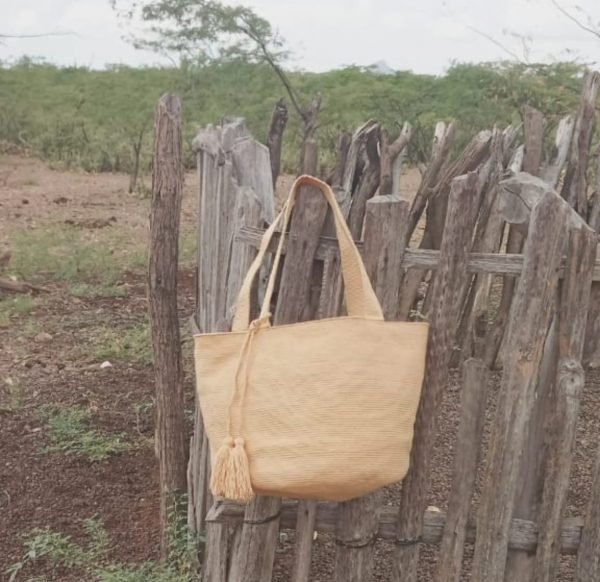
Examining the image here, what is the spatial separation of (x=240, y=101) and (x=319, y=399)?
42.4 ft

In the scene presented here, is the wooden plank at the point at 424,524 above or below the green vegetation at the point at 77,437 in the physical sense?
above

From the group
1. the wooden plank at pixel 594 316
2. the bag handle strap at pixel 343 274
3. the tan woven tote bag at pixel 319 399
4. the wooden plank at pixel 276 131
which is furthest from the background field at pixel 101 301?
the wooden plank at pixel 276 131

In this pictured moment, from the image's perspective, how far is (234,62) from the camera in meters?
14.4

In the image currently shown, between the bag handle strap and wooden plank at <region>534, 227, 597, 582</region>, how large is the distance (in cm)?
47

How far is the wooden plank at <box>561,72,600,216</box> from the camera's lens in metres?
4.30

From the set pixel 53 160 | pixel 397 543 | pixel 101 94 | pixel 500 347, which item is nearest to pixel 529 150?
pixel 500 347

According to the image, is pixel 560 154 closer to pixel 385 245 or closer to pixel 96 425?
pixel 96 425

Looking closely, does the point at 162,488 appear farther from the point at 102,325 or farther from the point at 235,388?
the point at 102,325

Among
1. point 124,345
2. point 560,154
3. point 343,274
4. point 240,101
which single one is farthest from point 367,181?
point 240,101

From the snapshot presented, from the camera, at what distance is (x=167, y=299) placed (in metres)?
2.75

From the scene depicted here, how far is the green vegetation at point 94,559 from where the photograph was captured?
270 centimetres

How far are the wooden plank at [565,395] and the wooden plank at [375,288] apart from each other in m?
0.39

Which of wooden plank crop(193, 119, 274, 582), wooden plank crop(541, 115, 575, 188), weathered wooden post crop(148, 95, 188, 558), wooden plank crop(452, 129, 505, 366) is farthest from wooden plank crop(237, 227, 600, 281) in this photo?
wooden plank crop(541, 115, 575, 188)

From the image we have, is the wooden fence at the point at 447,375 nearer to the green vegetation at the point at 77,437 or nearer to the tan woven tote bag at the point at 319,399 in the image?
the tan woven tote bag at the point at 319,399
